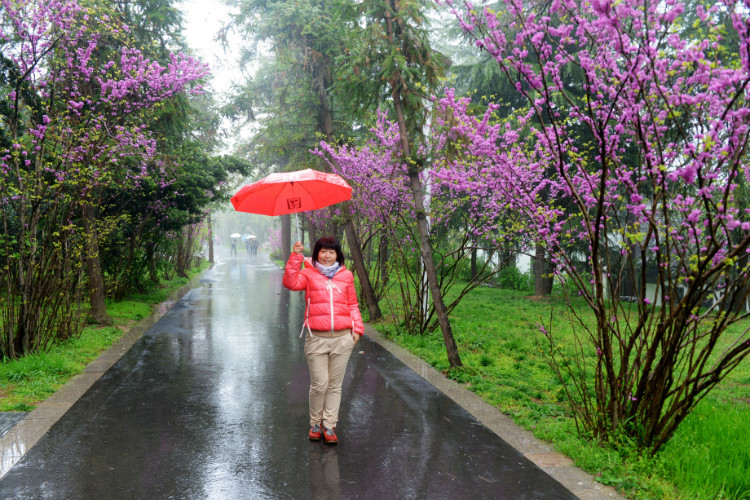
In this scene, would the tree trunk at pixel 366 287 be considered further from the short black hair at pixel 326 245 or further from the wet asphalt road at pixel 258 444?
the short black hair at pixel 326 245

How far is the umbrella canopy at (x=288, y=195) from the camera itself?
5.40m

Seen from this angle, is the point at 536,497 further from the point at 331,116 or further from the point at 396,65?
the point at 331,116

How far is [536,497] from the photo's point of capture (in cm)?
368

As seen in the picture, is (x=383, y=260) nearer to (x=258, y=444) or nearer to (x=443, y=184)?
(x=443, y=184)

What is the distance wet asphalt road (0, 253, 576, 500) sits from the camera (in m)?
3.79

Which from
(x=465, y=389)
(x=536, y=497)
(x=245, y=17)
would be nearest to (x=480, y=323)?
(x=465, y=389)

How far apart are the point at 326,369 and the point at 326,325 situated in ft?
1.29

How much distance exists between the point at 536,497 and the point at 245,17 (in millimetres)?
18322

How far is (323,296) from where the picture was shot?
187 inches

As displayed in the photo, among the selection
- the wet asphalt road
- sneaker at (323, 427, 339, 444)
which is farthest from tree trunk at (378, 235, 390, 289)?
sneaker at (323, 427, 339, 444)

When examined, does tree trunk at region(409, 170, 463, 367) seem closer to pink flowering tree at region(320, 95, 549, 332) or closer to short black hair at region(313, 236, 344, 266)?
pink flowering tree at region(320, 95, 549, 332)

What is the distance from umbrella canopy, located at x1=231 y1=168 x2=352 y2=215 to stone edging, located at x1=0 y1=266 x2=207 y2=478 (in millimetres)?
2653

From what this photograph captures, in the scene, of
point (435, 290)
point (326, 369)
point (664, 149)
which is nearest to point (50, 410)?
point (326, 369)

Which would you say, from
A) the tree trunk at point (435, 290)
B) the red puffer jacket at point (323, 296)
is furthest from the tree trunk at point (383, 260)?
the red puffer jacket at point (323, 296)
